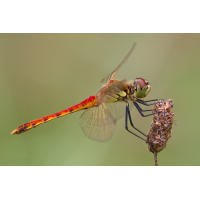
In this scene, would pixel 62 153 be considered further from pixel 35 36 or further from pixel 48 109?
pixel 35 36

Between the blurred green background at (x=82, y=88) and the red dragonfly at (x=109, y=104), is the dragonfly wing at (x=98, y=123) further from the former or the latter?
the blurred green background at (x=82, y=88)

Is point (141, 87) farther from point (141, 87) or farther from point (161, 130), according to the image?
point (161, 130)

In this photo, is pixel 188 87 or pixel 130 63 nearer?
pixel 188 87

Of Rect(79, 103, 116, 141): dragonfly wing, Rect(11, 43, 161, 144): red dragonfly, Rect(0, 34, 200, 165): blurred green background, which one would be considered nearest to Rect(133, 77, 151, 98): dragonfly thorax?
Rect(11, 43, 161, 144): red dragonfly

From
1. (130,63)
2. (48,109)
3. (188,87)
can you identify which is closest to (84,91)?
(48,109)

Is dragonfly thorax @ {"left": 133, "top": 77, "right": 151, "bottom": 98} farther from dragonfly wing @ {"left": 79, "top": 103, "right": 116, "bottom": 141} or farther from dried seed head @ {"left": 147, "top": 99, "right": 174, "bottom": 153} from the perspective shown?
dried seed head @ {"left": 147, "top": 99, "right": 174, "bottom": 153}

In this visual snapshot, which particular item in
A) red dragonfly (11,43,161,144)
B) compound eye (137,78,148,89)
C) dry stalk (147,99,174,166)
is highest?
compound eye (137,78,148,89)

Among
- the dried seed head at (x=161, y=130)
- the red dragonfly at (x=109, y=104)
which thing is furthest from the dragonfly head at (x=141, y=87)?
the dried seed head at (x=161, y=130)
